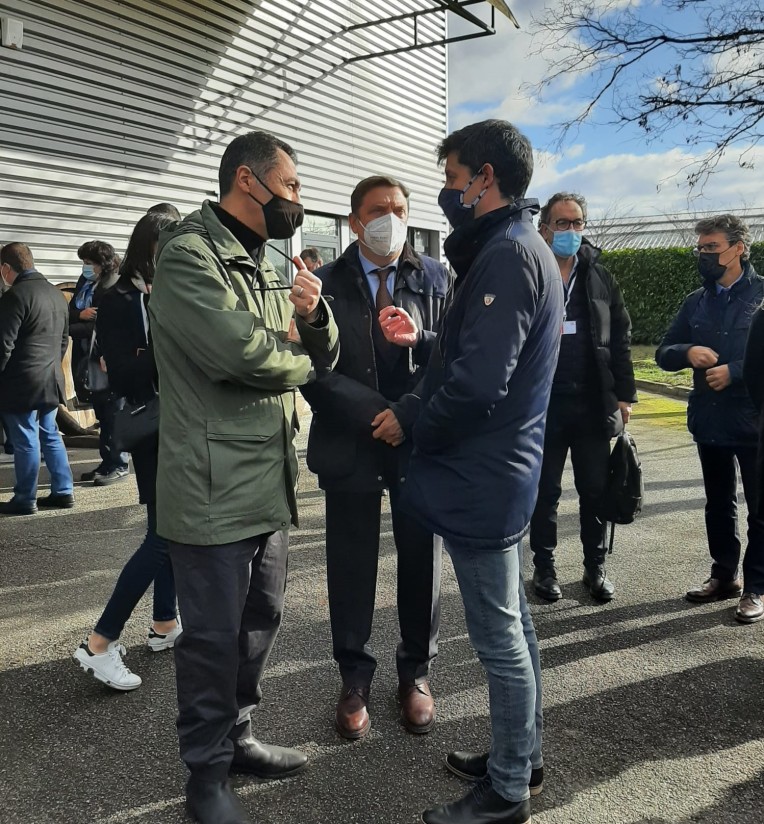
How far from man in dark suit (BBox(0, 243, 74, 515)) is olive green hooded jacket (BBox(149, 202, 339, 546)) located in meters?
4.21

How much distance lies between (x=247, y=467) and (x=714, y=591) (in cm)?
314

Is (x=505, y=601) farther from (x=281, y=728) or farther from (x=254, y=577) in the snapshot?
(x=281, y=728)

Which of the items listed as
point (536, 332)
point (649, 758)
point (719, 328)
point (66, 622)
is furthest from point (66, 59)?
point (649, 758)

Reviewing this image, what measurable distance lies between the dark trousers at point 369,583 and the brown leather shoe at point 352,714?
73mm

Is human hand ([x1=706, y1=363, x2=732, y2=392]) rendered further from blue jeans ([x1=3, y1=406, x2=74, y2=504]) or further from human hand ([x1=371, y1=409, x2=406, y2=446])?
Answer: blue jeans ([x1=3, y1=406, x2=74, y2=504])

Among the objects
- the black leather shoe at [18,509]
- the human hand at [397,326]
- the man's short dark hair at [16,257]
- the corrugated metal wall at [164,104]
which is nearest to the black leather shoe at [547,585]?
the human hand at [397,326]

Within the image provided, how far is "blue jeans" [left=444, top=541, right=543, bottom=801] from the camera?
92.5 inches

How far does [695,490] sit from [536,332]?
A: 5.25m

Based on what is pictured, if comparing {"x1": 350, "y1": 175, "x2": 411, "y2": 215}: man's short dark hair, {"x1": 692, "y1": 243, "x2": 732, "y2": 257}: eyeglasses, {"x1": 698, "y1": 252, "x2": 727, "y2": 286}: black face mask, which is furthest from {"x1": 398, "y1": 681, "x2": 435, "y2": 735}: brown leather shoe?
{"x1": 692, "y1": 243, "x2": 732, "y2": 257}: eyeglasses

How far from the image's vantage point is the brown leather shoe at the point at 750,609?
3.99 meters

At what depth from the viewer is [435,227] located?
16.7m

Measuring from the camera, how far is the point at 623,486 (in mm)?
4250

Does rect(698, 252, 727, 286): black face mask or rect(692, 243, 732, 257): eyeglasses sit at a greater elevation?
rect(692, 243, 732, 257): eyeglasses

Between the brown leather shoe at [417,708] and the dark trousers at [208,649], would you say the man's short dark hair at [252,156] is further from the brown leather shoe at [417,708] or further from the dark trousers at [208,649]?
the brown leather shoe at [417,708]
